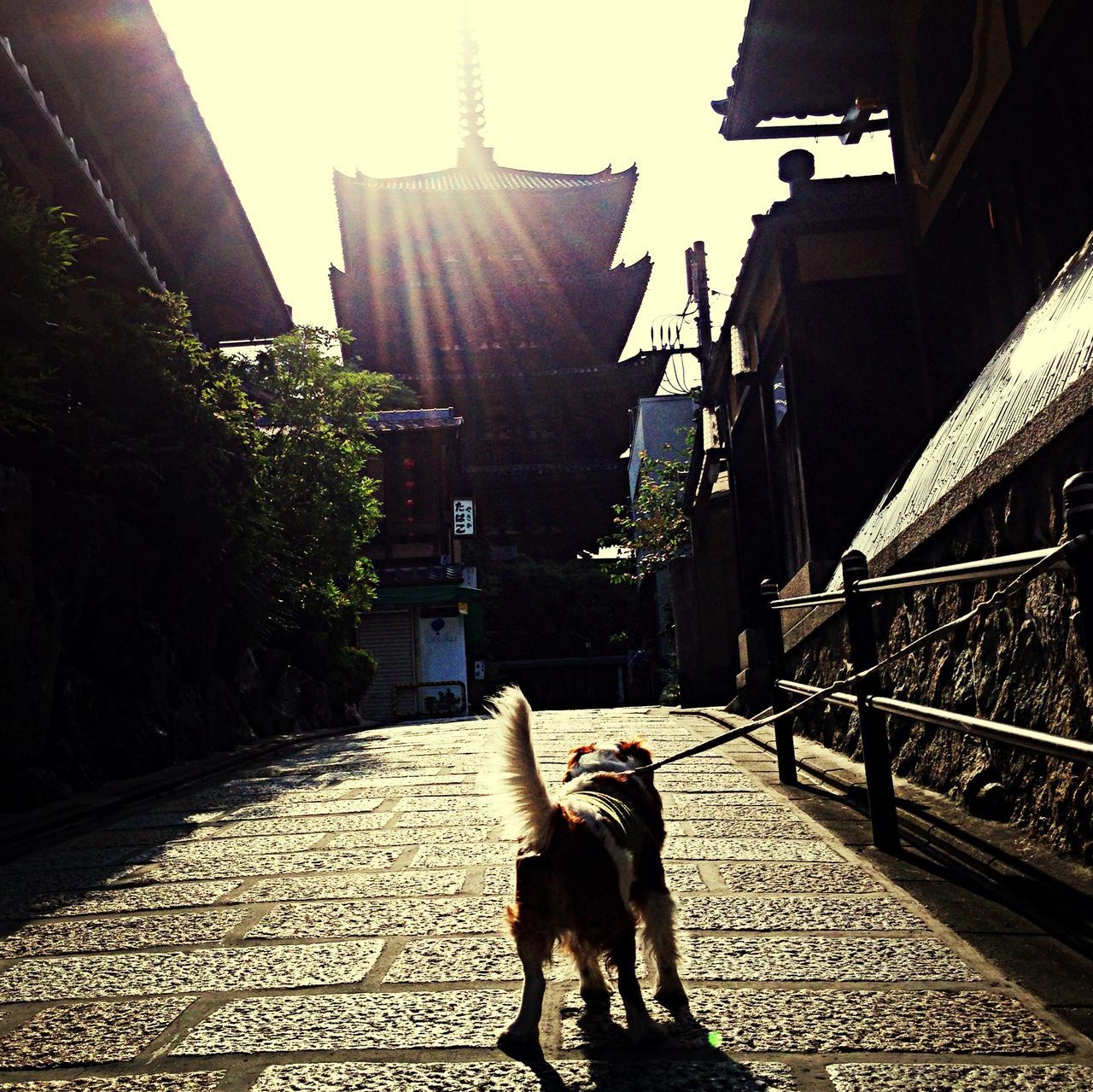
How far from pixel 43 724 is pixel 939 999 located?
7.20m

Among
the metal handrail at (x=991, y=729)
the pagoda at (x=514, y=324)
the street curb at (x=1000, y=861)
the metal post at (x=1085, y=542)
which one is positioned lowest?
the street curb at (x=1000, y=861)

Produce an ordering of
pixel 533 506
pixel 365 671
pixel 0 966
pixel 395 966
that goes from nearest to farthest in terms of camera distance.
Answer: pixel 395 966 → pixel 0 966 → pixel 365 671 → pixel 533 506

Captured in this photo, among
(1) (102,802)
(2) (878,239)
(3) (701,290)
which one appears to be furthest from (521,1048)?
(3) (701,290)

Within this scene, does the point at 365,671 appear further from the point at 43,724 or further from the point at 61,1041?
the point at 61,1041

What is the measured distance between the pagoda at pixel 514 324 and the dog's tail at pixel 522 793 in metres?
36.0

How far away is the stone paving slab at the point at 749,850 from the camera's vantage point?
4.69 metres

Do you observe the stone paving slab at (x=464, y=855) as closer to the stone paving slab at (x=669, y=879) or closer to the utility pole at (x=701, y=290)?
the stone paving slab at (x=669, y=879)

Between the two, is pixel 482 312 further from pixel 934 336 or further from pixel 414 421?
pixel 934 336

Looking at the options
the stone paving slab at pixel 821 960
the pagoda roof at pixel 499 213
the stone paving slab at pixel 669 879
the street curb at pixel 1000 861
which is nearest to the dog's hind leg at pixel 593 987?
the stone paving slab at pixel 821 960

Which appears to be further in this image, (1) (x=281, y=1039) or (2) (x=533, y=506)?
(2) (x=533, y=506)

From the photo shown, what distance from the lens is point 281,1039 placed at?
2.76m

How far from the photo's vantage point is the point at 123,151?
14.7 m

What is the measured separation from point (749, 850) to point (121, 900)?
295 cm

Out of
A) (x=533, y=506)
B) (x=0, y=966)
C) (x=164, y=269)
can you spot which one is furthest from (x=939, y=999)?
(x=533, y=506)
